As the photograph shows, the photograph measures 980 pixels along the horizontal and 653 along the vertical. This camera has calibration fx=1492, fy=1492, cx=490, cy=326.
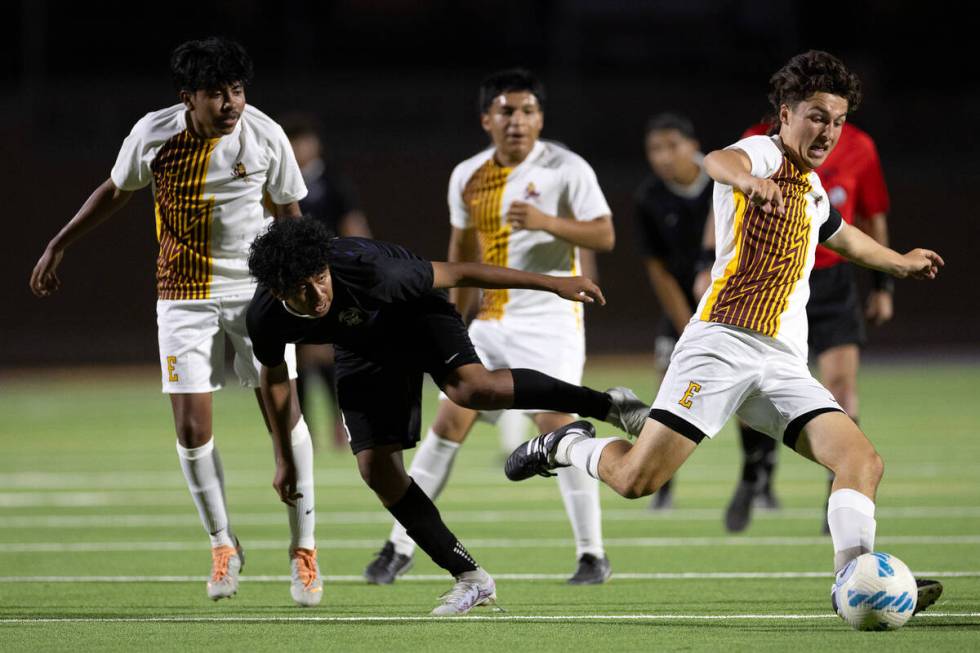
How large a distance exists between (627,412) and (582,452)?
0.42 meters

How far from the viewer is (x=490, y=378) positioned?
599 centimetres

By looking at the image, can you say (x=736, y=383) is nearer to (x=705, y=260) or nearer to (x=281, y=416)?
(x=281, y=416)

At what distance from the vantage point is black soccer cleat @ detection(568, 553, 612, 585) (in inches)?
268

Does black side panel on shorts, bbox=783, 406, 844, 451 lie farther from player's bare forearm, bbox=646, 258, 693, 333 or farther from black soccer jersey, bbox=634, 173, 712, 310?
black soccer jersey, bbox=634, 173, 712, 310

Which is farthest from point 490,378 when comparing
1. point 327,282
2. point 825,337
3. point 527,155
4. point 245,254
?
point 825,337

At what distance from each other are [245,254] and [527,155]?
5.38ft

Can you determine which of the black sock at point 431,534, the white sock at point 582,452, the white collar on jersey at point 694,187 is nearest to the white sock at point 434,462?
the black sock at point 431,534

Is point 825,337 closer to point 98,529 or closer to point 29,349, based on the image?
point 98,529

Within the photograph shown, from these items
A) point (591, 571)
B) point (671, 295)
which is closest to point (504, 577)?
point (591, 571)

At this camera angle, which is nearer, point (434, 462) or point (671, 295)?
point (434, 462)

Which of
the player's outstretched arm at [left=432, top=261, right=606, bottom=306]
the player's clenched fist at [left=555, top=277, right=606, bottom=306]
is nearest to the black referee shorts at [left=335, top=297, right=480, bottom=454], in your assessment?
the player's outstretched arm at [left=432, top=261, right=606, bottom=306]

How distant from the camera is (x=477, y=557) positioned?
7.75m

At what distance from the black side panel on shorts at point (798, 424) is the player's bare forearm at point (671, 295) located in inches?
146

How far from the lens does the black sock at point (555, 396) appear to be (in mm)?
6066
